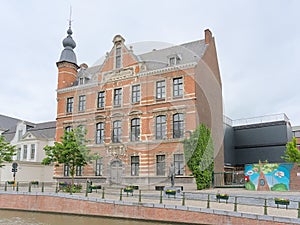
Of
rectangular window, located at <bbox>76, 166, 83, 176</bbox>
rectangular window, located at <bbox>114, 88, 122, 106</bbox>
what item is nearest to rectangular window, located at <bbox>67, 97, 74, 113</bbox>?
rectangular window, located at <bbox>114, 88, 122, 106</bbox>

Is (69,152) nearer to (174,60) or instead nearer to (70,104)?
(70,104)

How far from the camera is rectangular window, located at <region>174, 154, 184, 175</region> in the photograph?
25125mm

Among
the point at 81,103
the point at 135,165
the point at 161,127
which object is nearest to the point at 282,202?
the point at 161,127

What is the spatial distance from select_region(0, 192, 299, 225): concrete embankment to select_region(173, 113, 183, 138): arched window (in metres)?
9.62

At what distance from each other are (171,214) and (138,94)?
14.4m

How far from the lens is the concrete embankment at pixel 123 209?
14.0 meters

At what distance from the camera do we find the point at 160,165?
26.3m

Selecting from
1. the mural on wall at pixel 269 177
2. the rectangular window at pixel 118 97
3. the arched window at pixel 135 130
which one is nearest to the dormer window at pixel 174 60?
the rectangular window at pixel 118 97

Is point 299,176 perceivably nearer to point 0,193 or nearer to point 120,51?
point 120,51

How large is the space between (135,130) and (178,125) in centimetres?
416

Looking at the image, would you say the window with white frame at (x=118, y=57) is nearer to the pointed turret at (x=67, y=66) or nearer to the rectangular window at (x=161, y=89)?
the rectangular window at (x=161, y=89)

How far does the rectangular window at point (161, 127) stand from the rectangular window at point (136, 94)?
271 cm

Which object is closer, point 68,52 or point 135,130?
point 135,130

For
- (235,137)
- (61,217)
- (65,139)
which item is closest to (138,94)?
(65,139)
